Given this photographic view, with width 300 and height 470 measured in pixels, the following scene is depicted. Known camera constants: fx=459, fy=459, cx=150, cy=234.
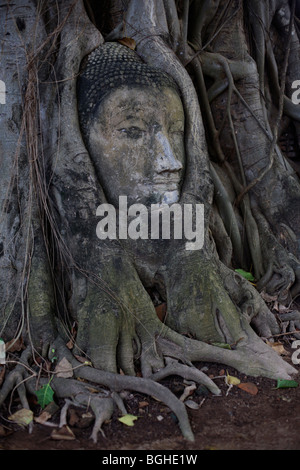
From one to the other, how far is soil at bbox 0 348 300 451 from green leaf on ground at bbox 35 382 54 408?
0.09 meters

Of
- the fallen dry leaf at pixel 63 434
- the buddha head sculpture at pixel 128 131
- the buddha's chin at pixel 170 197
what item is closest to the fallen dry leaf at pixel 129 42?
the buddha head sculpture at pixel 128 131

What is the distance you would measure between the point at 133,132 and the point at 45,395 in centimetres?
178

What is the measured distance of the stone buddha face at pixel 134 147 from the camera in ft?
10.3

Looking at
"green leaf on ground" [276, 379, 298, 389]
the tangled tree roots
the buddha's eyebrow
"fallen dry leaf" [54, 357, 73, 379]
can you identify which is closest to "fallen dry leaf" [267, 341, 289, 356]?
the tangled tree roots

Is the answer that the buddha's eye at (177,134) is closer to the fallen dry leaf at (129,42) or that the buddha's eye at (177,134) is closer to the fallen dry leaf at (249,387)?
the fallen dry leaf at (129,42)

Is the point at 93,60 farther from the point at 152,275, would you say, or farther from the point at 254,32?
the point at 254,32

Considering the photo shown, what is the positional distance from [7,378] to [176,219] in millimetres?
1454

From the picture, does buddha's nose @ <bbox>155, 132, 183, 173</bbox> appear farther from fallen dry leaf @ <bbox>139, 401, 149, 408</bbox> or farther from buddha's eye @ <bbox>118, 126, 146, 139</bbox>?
fallen dry leaf @ <bbox>139, 401, 149, 408</bbox>

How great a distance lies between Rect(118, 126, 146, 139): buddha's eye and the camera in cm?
316

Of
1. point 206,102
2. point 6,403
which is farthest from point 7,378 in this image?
point 206,102

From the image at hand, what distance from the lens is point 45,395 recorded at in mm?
2422

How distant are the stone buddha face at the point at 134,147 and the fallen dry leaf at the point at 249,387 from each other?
130cm

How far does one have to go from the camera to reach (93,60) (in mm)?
3285
